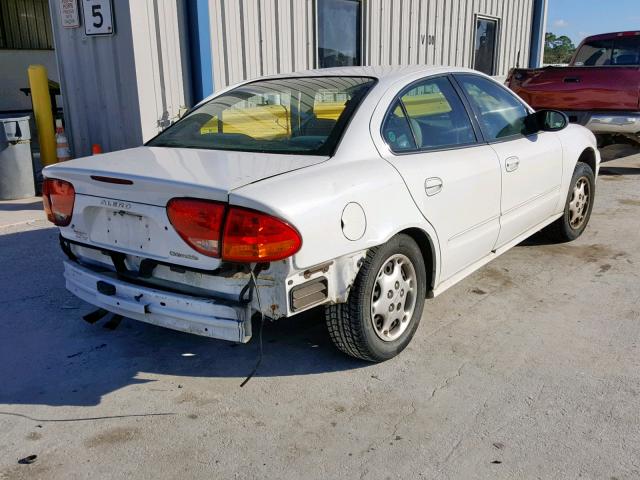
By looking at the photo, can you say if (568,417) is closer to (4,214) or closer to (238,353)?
(238,353)

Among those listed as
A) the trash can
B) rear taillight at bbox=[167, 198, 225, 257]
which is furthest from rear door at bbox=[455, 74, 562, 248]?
the trash can

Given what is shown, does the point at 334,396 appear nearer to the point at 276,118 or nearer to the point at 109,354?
the point at 109,354

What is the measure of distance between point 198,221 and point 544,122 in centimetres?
289

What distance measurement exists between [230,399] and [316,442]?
0.56 metres

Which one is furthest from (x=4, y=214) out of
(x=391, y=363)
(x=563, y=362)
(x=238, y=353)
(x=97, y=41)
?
(x=563, y=362)

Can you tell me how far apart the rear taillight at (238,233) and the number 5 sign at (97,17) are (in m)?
5.19

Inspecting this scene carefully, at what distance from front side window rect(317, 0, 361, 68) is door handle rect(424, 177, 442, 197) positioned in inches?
242

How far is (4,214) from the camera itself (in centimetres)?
665

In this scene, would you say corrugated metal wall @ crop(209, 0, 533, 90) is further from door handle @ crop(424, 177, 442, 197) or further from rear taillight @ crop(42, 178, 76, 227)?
door handle @ crop(424, 177, 442, 197)

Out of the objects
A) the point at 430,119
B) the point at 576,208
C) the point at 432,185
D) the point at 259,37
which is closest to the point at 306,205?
the point at 432,185

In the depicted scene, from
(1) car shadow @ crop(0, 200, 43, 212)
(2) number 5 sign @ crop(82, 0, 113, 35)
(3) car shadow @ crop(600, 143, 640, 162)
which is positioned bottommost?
(3) car shadow @ crop(600, 143, 640, 162)

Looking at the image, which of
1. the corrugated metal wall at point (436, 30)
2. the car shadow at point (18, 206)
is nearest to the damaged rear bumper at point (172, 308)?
the car shadow at point (18, 206)

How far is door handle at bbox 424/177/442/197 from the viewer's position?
3338mm

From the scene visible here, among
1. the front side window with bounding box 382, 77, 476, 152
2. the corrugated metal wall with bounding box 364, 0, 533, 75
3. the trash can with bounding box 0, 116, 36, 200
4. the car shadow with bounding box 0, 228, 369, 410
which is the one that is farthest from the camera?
the corrugated metal wall with bounding box 364, 0, 533, 75
